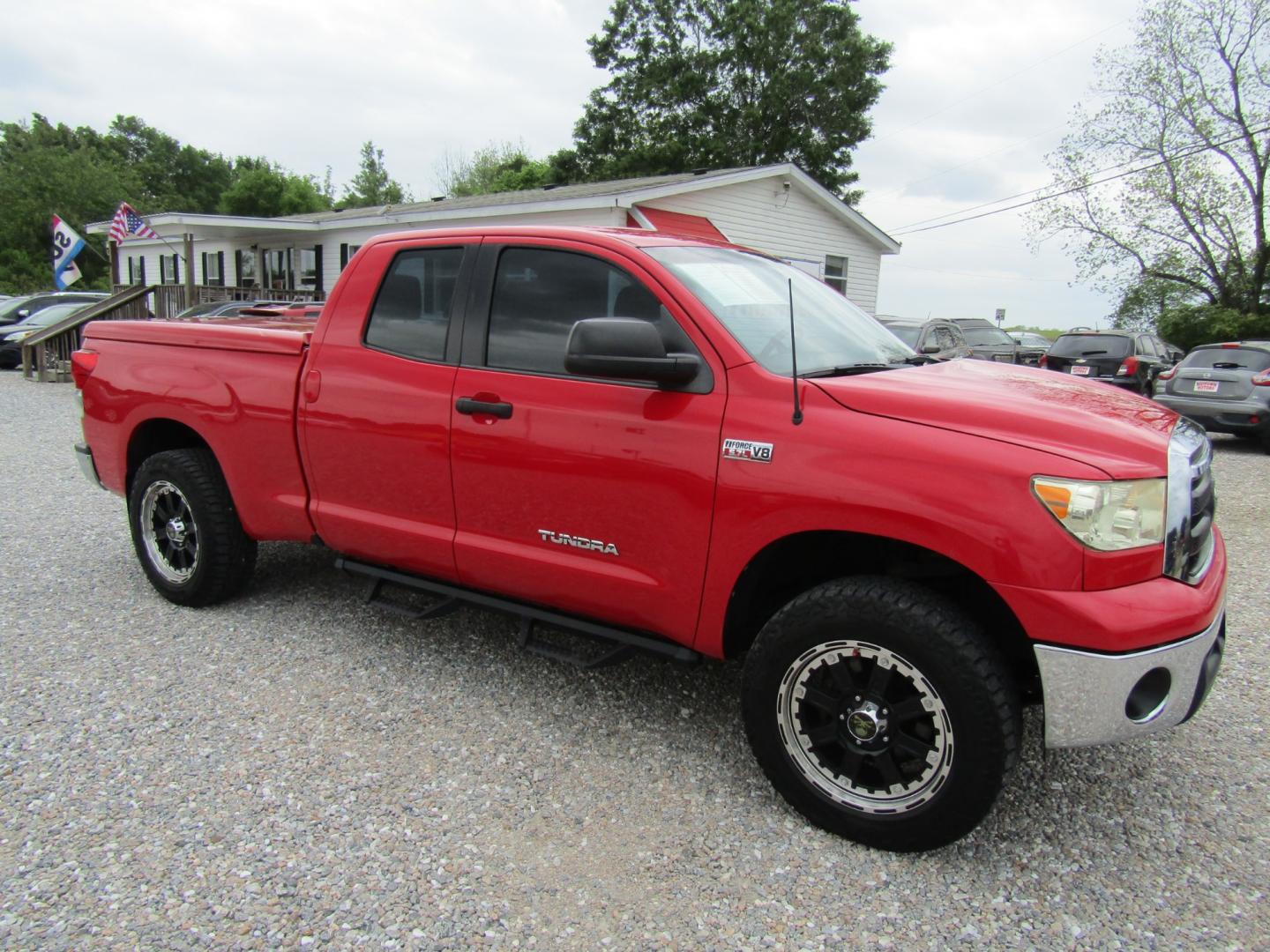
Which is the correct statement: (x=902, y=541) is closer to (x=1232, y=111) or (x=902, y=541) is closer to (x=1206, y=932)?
(x=1206, y=932)

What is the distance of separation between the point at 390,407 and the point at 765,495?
168 centimetres

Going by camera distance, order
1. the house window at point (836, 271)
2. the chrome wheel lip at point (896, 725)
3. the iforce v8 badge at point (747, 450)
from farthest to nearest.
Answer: the house window at point (836, 271) → the iforce v8 badge at point (747, 450) → the chrome wheel lip at point (896, 725)

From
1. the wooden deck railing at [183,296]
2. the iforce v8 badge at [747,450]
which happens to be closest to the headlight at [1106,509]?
the iforce v8 badge at [747,450]

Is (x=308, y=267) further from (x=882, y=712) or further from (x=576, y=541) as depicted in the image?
(x=882, y=712)

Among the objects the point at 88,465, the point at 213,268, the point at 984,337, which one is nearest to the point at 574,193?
the point at 984,337

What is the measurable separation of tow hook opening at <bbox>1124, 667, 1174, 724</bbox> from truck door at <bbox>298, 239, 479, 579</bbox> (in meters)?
2.37

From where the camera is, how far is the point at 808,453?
2566mm

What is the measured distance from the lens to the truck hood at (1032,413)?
234 centimetres

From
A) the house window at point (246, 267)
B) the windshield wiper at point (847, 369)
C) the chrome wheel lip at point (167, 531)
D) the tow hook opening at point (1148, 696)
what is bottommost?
the chrome wheel lip at point (167, 531)

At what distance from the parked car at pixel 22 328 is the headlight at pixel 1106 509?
22.5 meters

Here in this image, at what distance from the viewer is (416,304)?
361 centimetres

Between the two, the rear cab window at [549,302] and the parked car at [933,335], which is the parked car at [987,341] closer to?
the parked car at [933,335]

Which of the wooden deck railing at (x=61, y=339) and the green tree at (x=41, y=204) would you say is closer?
the wooden deck railing at (x=61, y=339)

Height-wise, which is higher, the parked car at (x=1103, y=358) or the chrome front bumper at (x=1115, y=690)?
the parked car at (x=1103, y=358)
